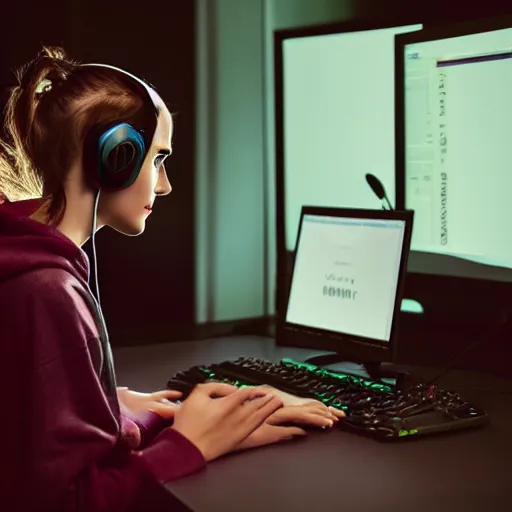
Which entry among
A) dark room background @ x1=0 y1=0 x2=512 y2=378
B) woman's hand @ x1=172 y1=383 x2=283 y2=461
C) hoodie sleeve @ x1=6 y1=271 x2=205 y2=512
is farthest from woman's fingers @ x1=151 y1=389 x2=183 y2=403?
dark room background @ x1=0 y1=0 x2=512 y2=378

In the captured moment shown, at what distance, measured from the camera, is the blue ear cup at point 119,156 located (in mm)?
985

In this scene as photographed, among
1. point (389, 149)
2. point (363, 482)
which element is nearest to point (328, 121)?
point (389, 149)

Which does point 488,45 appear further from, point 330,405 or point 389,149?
point 330,405

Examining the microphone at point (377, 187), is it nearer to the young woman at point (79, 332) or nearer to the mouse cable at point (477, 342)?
the mouse cable at point (477, 342)

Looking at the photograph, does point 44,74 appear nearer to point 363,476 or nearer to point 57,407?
point 57,407

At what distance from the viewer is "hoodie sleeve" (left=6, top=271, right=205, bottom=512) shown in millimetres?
867

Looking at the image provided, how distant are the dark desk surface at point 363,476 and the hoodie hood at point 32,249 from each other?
0.89 ft

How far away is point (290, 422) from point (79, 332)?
1.07 feet

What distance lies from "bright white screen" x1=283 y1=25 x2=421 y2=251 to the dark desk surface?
2.02ft

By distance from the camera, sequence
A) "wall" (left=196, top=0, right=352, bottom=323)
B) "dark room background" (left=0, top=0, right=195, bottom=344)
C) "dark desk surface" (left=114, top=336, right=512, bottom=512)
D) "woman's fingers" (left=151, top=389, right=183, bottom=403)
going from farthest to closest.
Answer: "wall" (left=196, top=0, right=352, bottom=323) → "dark room background" (left=0, top=0, right=195, bottom=344) → "woman's fingers" (left=151, top=389, right=183, bottom=403) → "dark desk surface" (left=114, top=336, right=512, bottom=512)

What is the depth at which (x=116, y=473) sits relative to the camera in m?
0.92

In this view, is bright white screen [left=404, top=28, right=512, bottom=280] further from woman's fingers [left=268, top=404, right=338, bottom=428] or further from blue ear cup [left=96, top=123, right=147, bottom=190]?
blue ear cup [left=96, top=123, right=147, bottom=190]

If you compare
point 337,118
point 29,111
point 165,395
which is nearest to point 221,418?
point 165,395

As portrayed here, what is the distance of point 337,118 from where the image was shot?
169 cm
